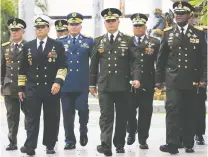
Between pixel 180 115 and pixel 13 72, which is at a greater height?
pixel 13 72

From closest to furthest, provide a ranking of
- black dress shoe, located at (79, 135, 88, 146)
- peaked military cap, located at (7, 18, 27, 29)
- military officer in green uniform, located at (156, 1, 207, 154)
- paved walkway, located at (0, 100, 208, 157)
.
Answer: military officer in green uniform, located at (156, 1, 207, 154), paved walkway, located at (0, 100, 208, 157), peaked military cap, located at (7, 18, 27, 29), black dress shoe, located at (79, 135, 88, 146)

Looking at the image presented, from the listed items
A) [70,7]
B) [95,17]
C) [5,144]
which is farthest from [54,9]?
[5,144]

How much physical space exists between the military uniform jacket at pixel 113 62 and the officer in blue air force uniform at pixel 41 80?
51cm

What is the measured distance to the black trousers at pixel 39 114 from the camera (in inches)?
324

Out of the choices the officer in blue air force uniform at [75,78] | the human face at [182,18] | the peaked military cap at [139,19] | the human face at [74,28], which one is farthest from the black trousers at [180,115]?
the human face at [74,28]

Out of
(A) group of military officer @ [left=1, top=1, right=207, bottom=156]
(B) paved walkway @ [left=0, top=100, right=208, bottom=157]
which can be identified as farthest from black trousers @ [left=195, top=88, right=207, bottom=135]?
(A) group of military officer @ [left=1, top=1, right=207, bottom=156]

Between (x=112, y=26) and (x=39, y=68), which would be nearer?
(x=39, y=68)

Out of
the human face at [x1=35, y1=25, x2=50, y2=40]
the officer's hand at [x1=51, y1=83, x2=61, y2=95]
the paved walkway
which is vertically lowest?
the paved walkway

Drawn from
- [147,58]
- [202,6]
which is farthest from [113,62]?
[202,6]

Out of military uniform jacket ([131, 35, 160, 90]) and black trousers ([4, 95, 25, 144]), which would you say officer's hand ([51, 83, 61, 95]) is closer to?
black trousers ([4, 95, 25, 144])

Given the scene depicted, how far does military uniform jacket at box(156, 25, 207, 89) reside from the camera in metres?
8.38

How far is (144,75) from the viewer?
909 centimetres

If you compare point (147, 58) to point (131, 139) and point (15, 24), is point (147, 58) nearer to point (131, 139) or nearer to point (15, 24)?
point (131, 139)

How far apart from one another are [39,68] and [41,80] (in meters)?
0.16
